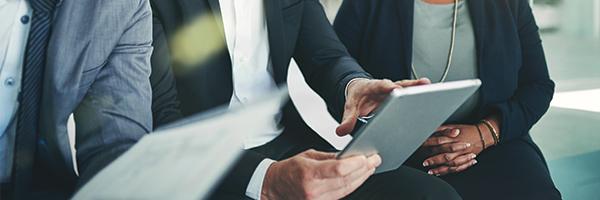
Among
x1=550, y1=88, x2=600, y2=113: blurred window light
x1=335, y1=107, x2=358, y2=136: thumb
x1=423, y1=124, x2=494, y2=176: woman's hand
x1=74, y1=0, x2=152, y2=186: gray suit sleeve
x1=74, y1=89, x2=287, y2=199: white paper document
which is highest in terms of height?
x1=74, y1=89, x2=287, y2=199: white paper document

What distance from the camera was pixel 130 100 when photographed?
953 millimetres

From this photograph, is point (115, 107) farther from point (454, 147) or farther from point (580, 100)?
point (580, 100)

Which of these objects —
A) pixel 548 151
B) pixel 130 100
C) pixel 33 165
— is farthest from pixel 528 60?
pixel 33 165

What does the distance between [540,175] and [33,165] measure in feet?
3.16

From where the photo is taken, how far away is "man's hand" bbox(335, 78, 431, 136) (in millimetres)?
1160

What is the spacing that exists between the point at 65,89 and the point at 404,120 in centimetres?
41

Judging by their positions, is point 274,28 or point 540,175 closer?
point 274,28

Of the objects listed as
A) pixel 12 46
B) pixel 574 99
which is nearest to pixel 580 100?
pixel 574 99

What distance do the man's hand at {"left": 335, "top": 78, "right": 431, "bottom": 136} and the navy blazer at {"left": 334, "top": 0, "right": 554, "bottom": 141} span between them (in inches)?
13.0

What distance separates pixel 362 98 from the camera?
1.21 m

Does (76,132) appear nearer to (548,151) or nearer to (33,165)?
(33,165)

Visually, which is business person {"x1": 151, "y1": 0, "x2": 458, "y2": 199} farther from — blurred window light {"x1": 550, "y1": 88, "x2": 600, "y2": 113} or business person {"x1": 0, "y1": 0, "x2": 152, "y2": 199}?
blurred window light {"x1": 550, "y1": 88, "x2": 600, "y2": 113}

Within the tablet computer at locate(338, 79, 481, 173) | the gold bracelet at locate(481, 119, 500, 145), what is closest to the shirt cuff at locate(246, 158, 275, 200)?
the tablet computer at locate(338, 79, 481, 173)

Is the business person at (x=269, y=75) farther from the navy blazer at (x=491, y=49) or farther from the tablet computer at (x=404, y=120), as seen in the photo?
the navy blazer at (x=491, y=49)
